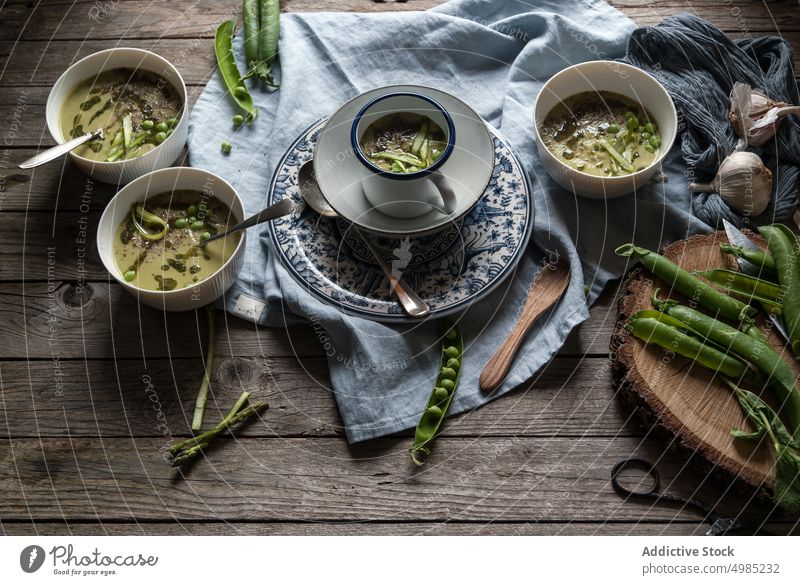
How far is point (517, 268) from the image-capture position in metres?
1.78

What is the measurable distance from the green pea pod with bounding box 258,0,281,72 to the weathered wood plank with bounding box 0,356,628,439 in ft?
2.59

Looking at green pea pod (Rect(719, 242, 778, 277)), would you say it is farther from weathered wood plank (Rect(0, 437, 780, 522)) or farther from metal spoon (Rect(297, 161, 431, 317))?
metal spoon (Rect(297, 161, 431, 317))

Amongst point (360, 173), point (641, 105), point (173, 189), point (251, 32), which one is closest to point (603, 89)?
point (641, 105)

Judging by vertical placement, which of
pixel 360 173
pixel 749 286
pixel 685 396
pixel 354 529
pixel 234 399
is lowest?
pixel 354 529

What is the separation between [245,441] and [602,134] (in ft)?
3.46

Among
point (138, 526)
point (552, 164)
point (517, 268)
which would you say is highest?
point (552, 164)

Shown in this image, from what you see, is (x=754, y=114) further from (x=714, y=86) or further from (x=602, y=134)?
(x=602, y=134)

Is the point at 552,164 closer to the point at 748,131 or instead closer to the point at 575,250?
the point at 575,250

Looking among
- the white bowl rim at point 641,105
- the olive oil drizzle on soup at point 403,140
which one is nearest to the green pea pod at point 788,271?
the white bowl rim at point 641,105

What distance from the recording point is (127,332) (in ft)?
5.72

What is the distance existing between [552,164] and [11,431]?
51.5 inches

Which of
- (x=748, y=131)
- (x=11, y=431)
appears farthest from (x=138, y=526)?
(x=748, y=131)

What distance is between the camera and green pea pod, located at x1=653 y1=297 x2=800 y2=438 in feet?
5.18
